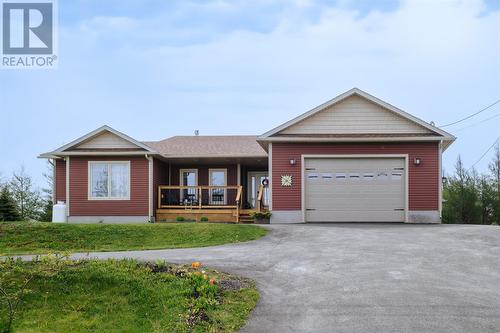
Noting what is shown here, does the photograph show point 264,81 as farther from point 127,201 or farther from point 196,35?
point 127,201

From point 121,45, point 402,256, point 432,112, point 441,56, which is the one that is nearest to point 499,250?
point 402,256

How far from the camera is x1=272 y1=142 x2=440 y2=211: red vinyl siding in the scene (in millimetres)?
18109

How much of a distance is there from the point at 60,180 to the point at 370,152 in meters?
13.4

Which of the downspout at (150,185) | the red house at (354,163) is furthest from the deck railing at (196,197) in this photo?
the red house at (354,163)

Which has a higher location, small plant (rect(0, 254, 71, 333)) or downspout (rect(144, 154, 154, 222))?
downspout (rect(144, 154, 154, 222))

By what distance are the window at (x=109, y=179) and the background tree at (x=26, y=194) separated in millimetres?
11452

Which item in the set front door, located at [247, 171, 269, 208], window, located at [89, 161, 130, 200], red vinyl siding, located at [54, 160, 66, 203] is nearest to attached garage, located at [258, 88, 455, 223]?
window, located at [89, 161, 130, 200]

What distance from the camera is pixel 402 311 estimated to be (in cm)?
675

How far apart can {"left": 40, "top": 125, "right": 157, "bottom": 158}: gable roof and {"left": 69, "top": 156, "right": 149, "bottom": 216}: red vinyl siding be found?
0.37m

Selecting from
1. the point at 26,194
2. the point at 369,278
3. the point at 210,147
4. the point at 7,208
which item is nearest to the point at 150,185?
the point at 210,147

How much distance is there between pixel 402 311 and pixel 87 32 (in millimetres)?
13037

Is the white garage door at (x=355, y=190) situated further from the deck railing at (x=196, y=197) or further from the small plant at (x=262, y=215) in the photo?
the deck railing at (x=196, y=197)

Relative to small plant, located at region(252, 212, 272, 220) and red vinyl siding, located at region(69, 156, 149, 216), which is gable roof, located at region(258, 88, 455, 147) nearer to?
small plant, located at region(252, 212, 272, 220)

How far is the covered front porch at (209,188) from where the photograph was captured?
20.8 m
